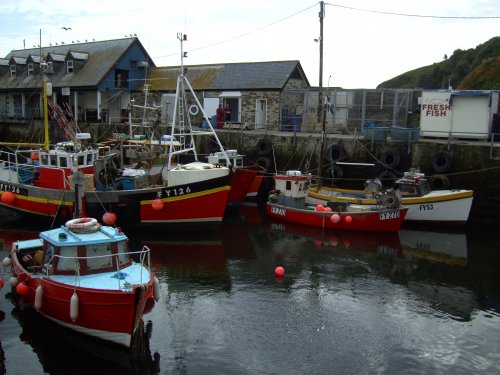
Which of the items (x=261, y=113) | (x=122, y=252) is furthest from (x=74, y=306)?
(x=261, y=113)

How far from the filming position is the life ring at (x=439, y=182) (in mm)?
20884

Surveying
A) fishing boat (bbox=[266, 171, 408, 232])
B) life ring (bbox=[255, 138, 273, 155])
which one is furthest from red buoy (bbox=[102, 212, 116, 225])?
life ring (bbox=[255, 138, 273, 155])

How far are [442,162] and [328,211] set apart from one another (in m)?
5.82

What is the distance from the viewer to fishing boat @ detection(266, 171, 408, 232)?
60.4 feet

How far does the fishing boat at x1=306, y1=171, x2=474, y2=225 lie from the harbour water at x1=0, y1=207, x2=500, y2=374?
1.49 metres

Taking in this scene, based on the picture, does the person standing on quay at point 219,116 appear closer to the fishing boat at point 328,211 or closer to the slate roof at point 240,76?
the slate roof at point 240,76

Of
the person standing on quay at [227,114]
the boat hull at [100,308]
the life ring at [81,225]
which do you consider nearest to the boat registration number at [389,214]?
the boat hull at [100,308]

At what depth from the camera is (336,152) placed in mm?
24156

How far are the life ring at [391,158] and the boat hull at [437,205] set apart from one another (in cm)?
279

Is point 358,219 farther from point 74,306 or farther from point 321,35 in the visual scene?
point 74,306

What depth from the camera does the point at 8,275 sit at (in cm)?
1384

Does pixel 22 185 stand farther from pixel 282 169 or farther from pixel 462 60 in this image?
pixel 462 60

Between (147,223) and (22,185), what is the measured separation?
16.5 feet

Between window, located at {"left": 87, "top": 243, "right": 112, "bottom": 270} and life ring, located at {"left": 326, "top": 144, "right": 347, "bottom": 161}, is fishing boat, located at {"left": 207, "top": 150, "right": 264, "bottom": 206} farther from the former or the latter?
window, located at {"left": 87, "top": 243, "right": 112, "bottom": 270}
